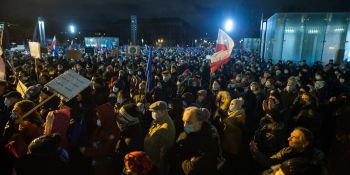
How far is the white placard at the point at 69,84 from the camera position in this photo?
443 centimetres

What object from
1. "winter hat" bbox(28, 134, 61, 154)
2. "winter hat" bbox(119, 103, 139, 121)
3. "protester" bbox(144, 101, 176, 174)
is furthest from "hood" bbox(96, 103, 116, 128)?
"winter hat" bbox(28, 134, 61, 154)

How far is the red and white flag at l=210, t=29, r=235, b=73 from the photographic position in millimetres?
8367

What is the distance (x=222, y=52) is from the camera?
27.8 feet

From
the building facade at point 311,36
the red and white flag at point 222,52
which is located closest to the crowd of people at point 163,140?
the red and white flag at point 222,52

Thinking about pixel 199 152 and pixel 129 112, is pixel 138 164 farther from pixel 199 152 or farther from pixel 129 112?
pixel 129 112

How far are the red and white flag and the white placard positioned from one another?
458 cm

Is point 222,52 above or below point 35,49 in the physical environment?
above

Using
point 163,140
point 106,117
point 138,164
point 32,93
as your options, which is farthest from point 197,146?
point 32,93

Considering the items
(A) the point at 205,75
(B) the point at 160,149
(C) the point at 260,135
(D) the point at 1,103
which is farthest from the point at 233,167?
(A) the point at 205,75

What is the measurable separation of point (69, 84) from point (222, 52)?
16.6 feet

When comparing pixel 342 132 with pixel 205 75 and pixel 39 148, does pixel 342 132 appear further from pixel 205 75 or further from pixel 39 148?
pixel 205 75

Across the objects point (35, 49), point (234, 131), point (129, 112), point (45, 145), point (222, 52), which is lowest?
point (234, 131)

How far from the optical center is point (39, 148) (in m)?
3.14

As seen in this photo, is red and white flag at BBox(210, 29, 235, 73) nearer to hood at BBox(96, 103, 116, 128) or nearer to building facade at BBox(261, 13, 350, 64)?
hood at BBox(96, 103, 116, 128)
